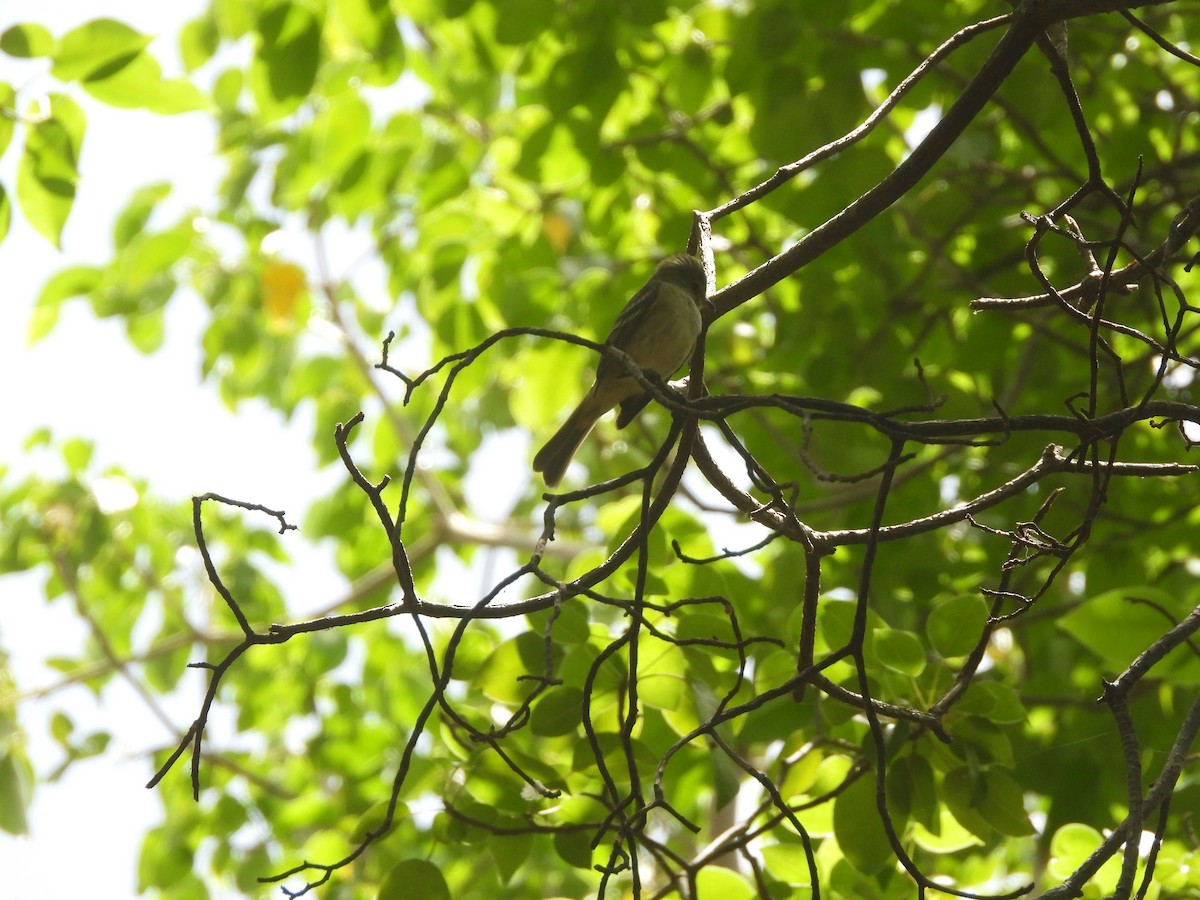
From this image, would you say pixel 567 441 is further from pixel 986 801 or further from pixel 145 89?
pixel 986 801

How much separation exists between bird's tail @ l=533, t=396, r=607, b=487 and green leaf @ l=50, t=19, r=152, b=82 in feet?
4.95

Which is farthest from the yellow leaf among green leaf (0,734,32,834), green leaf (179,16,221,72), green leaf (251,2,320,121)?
green leaf (0,734,32,834)

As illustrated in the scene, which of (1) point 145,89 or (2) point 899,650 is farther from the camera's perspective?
(1) point 145,89

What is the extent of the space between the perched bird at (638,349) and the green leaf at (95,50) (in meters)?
1.44

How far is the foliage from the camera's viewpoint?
172 cm

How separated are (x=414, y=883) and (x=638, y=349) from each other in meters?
1.69

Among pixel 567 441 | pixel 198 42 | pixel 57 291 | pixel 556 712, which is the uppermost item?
pixel 198 42

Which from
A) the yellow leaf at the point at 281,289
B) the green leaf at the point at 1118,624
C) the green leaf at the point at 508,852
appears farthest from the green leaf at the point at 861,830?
the yellow leaf at the point at 281,289

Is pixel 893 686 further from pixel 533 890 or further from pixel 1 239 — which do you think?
pixel 533 890

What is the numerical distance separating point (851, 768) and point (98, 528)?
12.4ft

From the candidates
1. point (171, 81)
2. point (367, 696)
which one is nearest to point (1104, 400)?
point (171, 81)

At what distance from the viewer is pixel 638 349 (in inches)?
126

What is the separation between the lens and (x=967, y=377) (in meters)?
3.76

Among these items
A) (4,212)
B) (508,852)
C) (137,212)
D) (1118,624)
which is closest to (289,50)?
(4,212)
